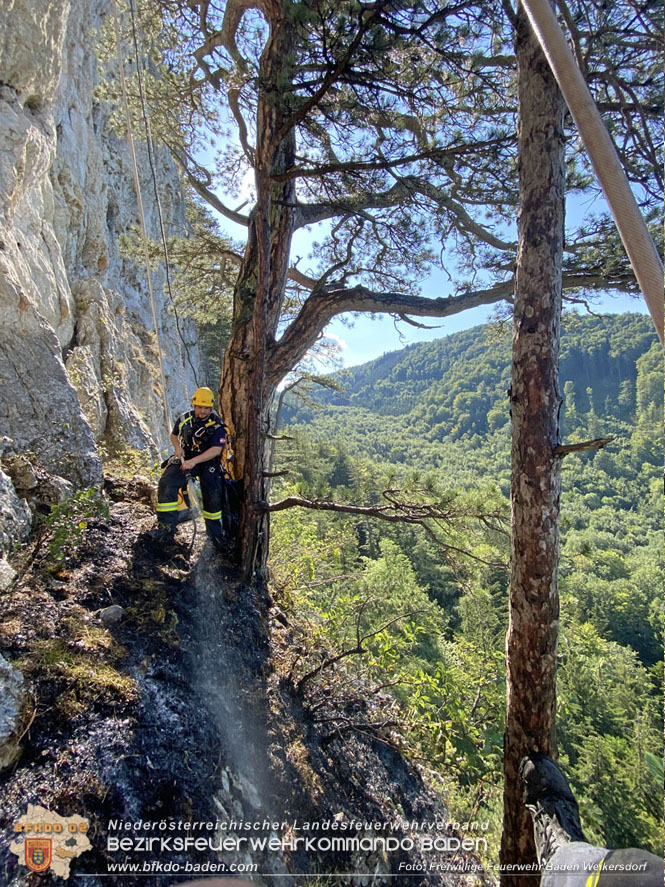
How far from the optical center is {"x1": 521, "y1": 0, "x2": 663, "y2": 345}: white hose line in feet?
3.74

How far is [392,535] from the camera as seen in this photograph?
62.5 feet

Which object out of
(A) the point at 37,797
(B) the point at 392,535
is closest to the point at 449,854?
(A) the point at 37,797

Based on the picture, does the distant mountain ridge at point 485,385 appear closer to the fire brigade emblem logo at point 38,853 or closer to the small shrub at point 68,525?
the small shrub at point 68,525

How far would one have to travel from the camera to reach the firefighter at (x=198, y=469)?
3660 mm

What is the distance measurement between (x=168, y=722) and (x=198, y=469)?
6.60ft

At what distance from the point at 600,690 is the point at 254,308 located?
30.9 metres

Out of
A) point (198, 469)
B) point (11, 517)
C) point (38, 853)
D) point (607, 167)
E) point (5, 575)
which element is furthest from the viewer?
point (198, 469)

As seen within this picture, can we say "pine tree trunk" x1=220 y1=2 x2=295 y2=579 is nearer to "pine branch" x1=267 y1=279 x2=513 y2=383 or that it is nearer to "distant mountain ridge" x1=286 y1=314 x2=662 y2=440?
"pine branch" x1=267 y1=279 x2=513 y2=383

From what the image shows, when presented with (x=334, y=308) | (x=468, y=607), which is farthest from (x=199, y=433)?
(x=468, y=607)

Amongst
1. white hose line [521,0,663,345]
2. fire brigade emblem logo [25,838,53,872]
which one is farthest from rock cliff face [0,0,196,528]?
white hose line [521,0,663,345]

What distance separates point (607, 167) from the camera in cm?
119

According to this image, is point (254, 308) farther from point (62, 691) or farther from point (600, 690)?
point (600, 690)

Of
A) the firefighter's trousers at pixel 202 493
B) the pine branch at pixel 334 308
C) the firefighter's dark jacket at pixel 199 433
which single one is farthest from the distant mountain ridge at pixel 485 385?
the firefighter's trousers at pixel 202 493

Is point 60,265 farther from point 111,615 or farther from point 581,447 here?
point 581,447
